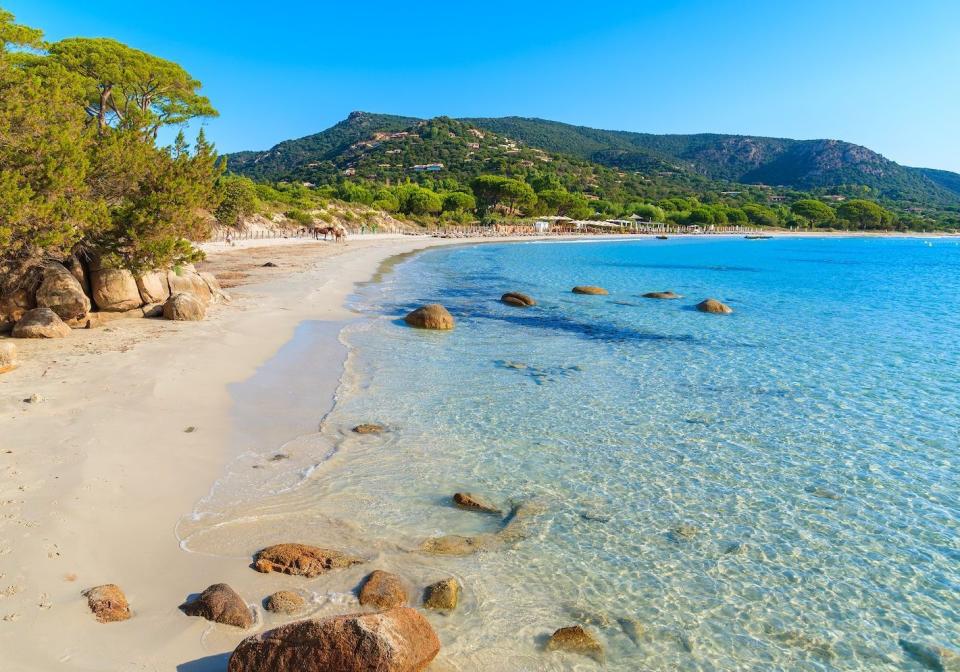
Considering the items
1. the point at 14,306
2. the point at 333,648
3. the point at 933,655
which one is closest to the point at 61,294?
the point at 14,306

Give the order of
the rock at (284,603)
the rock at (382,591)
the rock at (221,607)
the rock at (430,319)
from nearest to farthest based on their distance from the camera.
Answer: the rock at (221,607)
the rock at (284,603)
the rock at (382,591)
the rock at (430,319)

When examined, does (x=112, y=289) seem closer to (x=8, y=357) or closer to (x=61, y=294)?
(x=61, y=294)

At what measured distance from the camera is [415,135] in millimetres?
181625

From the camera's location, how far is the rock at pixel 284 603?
466cm

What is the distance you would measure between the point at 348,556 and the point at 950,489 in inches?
298

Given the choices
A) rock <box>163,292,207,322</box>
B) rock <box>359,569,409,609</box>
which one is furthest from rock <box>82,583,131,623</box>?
rock <box>163,292,207,322</box>

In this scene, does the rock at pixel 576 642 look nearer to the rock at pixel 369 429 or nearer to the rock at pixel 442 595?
the rock at pixel 442 595

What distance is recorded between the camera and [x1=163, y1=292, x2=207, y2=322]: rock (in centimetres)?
1573

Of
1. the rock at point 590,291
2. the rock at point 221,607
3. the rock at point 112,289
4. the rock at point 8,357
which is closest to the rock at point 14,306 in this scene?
the rock at point 112,289

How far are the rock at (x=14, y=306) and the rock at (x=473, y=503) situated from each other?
1248 cm

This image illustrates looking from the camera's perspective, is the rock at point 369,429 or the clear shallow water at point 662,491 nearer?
the clear shallow water at point 662,491

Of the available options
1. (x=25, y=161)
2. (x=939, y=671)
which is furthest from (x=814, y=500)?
(x=25, y=161)

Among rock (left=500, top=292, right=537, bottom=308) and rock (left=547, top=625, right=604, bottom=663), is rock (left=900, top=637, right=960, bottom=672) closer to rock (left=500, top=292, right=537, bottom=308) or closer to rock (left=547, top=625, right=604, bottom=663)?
rock (left=547, top=625, right=604, bottom=663)

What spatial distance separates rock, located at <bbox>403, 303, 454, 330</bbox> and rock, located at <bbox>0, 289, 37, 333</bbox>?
934 cm
